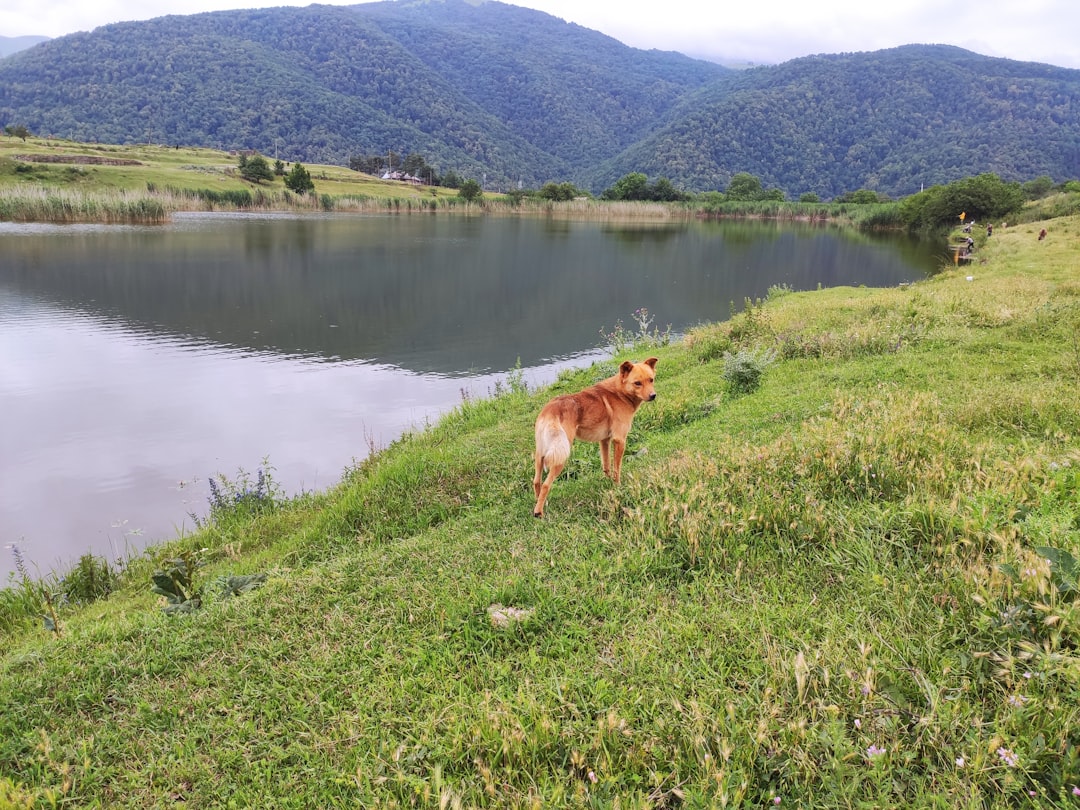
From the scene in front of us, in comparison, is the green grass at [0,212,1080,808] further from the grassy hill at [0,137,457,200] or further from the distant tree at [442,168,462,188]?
the distant tree at [442,168,462,188]

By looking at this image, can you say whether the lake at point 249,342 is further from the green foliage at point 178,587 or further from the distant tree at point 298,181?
the distant tree at point 298,181

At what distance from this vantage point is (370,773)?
9.50 feet

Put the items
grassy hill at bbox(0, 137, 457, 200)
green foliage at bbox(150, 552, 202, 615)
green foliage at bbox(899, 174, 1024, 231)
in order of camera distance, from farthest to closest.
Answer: green foliage at bbox(899, 174, 1024, 231)
grassy hill at bbox(0, 137, 457, 200)
green foliage at bbox(150, 552, 202, 615)

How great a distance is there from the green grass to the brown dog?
0.38m

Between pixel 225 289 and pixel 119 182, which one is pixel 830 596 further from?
pixel 119 182

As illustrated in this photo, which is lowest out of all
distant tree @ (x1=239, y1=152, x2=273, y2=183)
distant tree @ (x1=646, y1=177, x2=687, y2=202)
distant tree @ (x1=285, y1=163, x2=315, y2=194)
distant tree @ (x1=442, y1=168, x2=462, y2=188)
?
distant tree @ (x1=285, y1=163, x2=315, y2=194)

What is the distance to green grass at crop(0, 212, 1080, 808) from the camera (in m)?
2.54

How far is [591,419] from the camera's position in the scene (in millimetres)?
5734

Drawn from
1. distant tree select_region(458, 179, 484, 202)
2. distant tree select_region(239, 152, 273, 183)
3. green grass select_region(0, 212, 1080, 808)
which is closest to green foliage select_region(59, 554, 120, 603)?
green grass select_region(0, 212, 1080, 808)

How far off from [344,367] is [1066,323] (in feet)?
57.8

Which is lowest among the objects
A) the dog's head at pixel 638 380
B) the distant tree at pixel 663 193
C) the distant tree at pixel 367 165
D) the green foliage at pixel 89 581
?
the green foliage at pixel 89 581

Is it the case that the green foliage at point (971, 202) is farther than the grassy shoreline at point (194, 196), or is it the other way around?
the green foliage at point (971, 202)

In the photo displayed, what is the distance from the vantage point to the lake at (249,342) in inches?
405

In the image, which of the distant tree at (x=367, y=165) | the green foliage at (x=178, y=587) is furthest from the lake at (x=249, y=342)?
the distant tree at (x=367, y=165)
